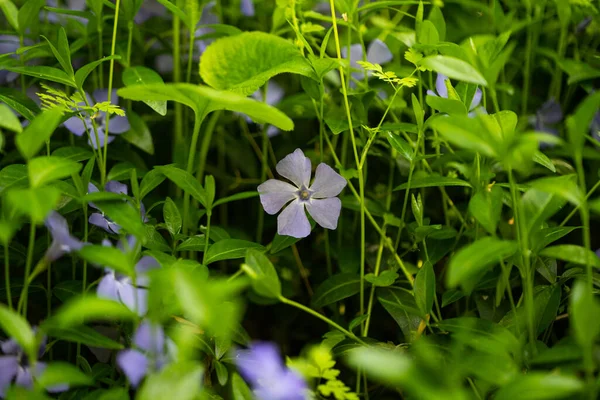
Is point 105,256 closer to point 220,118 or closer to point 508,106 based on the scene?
point 220,118

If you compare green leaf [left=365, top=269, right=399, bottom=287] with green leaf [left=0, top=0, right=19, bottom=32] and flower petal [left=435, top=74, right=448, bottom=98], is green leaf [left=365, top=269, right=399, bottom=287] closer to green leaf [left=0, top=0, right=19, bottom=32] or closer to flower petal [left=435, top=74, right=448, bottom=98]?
flower petal [left=435, top=74, right=448, bottom=98]

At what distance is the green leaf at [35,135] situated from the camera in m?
0.52

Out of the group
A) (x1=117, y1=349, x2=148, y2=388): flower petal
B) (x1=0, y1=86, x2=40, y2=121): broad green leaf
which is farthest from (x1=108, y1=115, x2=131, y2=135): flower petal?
(x1=117, y1=349, x2=148, y2=388): flower petal

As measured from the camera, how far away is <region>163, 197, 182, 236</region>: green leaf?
0.70 m

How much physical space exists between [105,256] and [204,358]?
0.25 metres

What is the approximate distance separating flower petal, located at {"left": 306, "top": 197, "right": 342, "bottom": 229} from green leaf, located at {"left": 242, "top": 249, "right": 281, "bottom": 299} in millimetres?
182

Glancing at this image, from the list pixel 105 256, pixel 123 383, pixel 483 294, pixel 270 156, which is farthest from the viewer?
pixel 270 156

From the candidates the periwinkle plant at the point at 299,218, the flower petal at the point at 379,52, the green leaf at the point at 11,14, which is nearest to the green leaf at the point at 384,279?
the periwinkle plant at the point at 299,218

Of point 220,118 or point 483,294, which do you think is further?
point 220,118

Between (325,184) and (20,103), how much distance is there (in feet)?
1.20

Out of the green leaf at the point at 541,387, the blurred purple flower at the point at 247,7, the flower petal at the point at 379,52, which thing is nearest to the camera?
the green leaf at the point at 541,387

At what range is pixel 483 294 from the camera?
31.5 inches

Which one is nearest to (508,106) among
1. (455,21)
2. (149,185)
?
(455,21)

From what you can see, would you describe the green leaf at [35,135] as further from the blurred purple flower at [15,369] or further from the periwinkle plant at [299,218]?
the blurred purple flower at [15,369]
